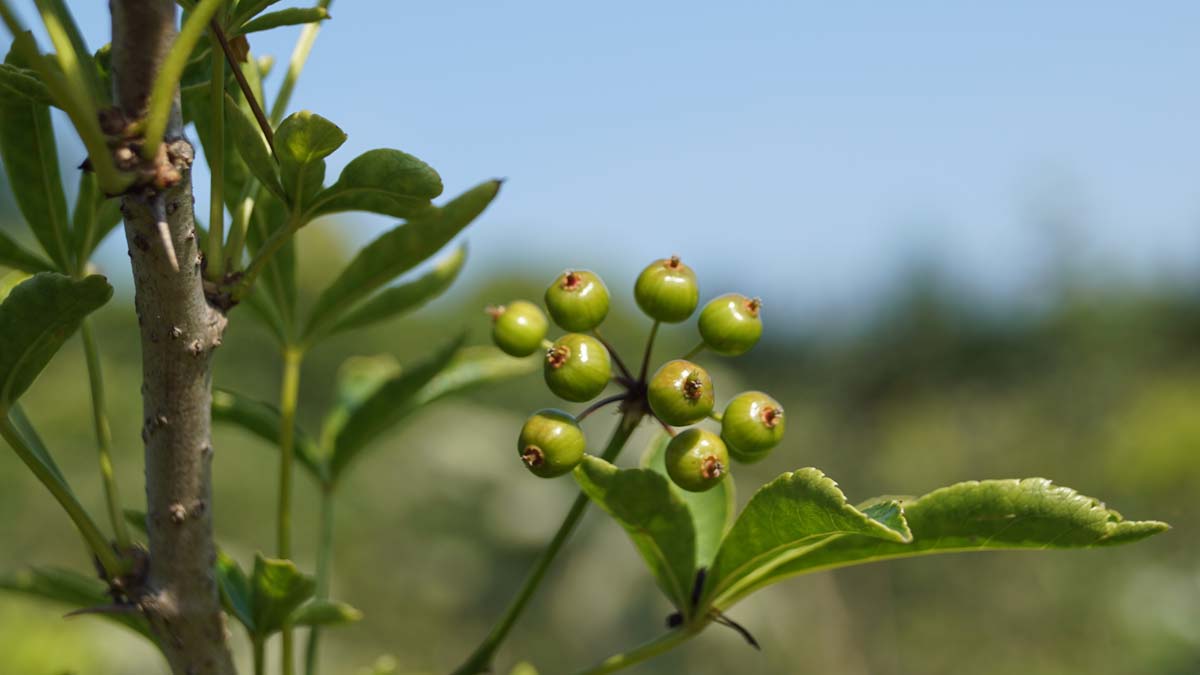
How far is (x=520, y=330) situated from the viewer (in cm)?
128

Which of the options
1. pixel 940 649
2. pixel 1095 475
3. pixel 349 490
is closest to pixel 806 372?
pixel 1095 475

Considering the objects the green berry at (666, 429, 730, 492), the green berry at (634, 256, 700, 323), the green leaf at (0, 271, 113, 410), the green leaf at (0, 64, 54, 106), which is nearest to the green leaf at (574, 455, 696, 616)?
the green berry at (666, 429, 730, 492)

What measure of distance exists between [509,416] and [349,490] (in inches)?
98.7

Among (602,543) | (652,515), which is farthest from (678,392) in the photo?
(602,543)

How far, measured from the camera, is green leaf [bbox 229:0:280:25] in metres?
0.92

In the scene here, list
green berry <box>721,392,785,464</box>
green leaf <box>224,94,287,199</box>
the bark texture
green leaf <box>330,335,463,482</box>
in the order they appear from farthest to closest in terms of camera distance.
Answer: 1. green leaf <box>330,335,463,482</box>
2. green berry <box>721,392,785,464</box>
3. green leaf <box>224,94,287,199</box>
4. the bark texture

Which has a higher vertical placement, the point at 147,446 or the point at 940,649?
the point at 147,446

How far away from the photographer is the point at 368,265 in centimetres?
130

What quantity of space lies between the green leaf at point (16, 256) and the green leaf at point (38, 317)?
299 millimetres

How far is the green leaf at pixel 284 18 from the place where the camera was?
→ 952 mm

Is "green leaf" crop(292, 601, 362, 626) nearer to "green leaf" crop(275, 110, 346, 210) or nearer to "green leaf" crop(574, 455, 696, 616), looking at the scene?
"green leaf" crop(574, 455, 696, 616)

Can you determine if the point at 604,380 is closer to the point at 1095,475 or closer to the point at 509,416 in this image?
the point at 509,416

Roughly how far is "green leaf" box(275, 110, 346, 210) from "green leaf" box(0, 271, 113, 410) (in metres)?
0.19

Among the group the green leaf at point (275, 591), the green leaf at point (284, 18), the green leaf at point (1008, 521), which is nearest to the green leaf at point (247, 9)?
the green leaf at point (284, 18)
